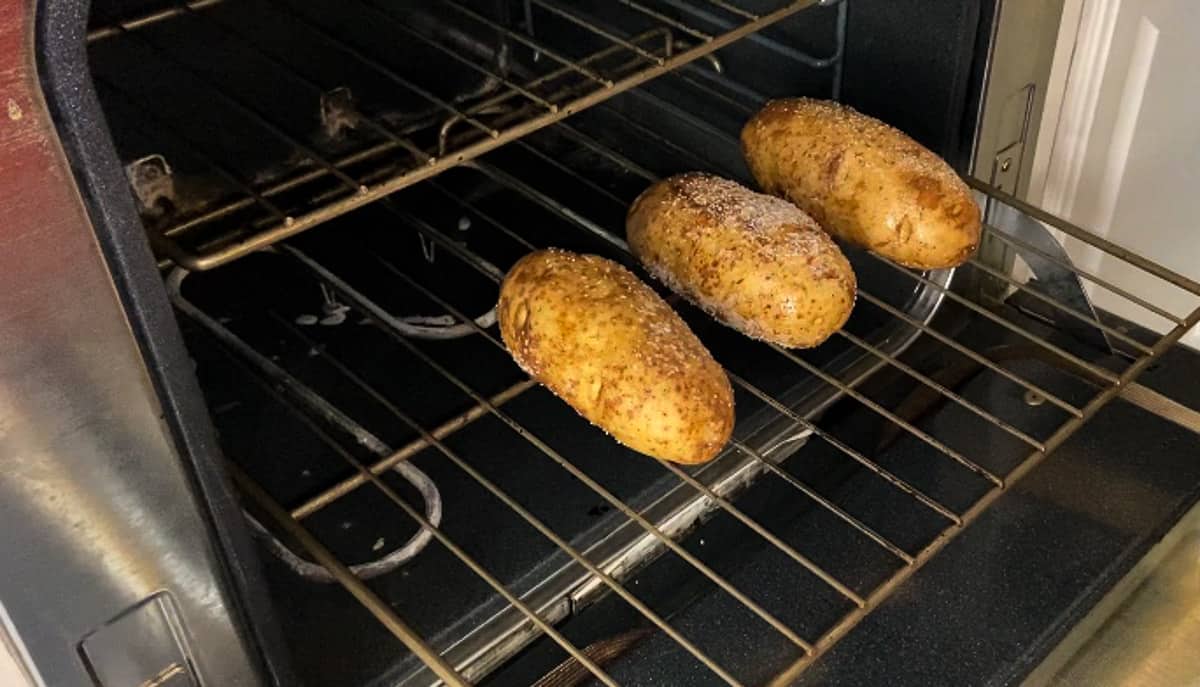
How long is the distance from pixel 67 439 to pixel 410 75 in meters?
0.70

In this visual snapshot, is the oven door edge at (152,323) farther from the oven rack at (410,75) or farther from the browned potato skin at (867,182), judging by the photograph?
the browned potato skin at (867,182)

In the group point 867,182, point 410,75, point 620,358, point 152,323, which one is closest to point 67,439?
point 152,323

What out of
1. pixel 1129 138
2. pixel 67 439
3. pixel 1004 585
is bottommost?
pixel 1004 585

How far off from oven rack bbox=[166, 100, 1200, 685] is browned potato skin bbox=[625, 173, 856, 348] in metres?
0.05

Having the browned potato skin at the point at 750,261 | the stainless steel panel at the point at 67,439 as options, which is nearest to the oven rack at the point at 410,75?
the browned potato skin at the point at 750,261

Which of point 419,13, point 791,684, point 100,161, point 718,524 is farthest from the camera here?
point 419,13

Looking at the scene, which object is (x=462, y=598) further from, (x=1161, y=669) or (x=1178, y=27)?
(x=1178, y=27)

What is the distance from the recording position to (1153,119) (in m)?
1.04

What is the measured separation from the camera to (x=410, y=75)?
1136mm

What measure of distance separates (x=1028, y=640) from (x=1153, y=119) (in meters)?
0.50

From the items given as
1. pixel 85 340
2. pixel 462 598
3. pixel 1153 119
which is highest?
pixel 85 340

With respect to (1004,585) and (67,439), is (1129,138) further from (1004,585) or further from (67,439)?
(67,439)

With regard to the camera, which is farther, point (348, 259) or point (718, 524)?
point (348, 259)

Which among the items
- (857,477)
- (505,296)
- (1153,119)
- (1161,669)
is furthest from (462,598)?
(1153,119)
